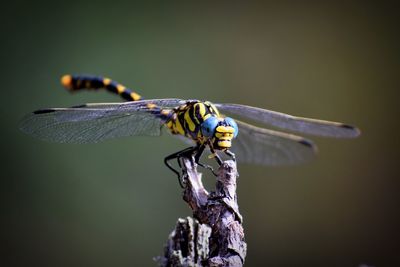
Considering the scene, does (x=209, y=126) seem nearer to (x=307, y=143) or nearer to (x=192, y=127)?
(x=192, y=127)

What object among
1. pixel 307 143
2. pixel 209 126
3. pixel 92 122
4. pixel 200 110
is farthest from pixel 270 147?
pixel 92 122

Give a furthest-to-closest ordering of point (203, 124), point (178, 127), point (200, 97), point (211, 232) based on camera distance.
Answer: point (200, 97), point (178, 127), point (203, 124), point (211, 232)

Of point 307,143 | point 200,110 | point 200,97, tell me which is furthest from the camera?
point 200,97

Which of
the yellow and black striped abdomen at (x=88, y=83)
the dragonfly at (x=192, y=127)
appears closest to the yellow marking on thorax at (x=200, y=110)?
the dragonfly at (x=192, y=127)

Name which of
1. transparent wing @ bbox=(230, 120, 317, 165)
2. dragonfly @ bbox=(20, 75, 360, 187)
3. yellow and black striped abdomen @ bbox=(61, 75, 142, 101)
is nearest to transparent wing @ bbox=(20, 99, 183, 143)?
dragonfly @ bbox=(20, 75, 360, 187)

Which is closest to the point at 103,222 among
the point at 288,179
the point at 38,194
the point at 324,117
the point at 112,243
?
the point at 112,243

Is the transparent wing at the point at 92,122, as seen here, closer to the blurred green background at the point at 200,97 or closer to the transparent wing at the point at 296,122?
the transparent wing at the point at 296,122

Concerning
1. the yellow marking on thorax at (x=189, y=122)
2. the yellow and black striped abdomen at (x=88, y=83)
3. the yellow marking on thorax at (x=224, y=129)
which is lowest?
the yellow marking on thorax at (x=224, y=129)
